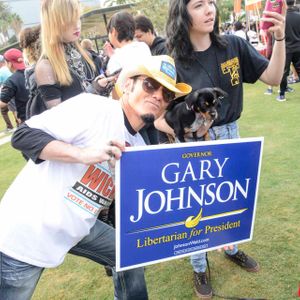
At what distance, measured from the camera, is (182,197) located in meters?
1.66

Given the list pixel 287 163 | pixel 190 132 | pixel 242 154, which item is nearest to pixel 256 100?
pixel 287 163

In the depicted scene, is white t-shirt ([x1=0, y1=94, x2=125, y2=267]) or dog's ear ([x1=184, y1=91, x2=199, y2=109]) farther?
dog's ear ([x1=184, y1=91, x2=199, y2=109])

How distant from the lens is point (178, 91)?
1.64 m

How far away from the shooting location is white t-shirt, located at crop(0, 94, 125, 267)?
5.08 ft

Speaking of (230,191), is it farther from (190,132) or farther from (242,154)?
(190,132)

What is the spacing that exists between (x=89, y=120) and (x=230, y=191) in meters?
0.78

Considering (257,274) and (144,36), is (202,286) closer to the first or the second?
(257,274)

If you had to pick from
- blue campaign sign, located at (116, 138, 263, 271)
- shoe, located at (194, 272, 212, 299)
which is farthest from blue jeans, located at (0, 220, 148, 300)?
shoe, located at (194, 272, 212, 299)

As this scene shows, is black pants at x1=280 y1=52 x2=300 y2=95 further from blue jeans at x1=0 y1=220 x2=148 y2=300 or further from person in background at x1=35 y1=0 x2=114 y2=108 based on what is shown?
blue jeans at x1=0 y1=220 x2=148 y2=300

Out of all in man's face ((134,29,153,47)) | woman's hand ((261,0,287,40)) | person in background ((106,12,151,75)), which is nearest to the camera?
woman's hand ((261,0,287,40))

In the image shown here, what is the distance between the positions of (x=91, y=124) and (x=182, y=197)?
1.76ft

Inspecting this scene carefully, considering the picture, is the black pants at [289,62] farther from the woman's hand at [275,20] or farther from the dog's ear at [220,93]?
the dog's ear at [220,93]

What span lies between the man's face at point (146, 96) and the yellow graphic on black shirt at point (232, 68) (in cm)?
61

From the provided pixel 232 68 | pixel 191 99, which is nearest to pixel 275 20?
pixel 232 68
